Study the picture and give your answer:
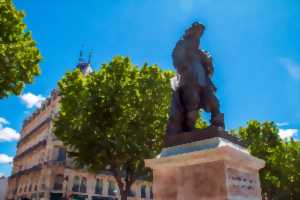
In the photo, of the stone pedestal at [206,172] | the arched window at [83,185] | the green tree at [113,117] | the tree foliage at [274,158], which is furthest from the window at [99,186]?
the stone pedestal at [206,172]

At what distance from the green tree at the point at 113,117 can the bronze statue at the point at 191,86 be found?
42.2 feet

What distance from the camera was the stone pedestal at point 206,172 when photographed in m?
4.68

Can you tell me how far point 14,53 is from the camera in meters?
14.1

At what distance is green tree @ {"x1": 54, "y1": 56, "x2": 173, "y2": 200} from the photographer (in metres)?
19.2

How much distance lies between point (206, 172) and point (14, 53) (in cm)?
1225

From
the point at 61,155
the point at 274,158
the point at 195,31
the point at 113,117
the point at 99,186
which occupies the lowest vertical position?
the point at 99,186

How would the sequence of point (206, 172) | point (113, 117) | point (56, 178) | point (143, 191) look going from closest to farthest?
point (206, 172) < point (113, 117) < point (56, 178) < point (143, 191)

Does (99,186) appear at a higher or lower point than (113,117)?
lower

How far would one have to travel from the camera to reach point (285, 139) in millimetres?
35250

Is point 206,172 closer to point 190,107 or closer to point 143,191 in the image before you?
point 190,107

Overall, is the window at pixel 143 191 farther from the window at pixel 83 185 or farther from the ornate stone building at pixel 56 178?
the window at pixel 83 185

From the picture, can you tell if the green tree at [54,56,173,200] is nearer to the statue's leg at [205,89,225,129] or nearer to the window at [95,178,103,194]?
the statue's leg at [205,89,225,129]

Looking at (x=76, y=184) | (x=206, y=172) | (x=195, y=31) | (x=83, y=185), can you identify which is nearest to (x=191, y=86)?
(x=195, y=31)

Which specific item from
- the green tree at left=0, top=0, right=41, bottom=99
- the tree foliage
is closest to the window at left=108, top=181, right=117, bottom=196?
the tree foliage
